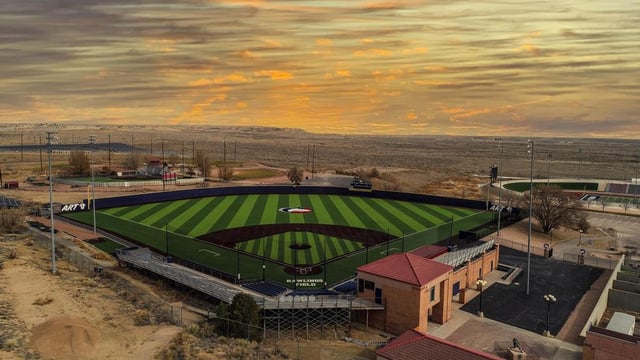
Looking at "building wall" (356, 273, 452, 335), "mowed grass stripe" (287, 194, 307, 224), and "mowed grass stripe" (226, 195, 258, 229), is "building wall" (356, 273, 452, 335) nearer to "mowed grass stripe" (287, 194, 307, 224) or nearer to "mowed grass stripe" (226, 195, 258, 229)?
"mowed grass stripe" (287, 194, 307, 224)

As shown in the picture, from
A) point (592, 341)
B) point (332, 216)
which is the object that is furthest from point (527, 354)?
point (332, 216)

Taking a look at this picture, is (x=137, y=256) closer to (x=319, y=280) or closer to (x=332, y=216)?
(x=319, y=280)

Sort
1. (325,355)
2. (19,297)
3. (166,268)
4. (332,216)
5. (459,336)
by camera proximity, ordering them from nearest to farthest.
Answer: (325,355)
(459,336)
(19,297)
(166,268)
(332,216)

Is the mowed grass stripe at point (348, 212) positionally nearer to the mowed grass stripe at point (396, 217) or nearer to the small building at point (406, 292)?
the mowed grass stripe at point (396, 217)

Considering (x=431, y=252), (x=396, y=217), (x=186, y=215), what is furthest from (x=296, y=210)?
(x=431, y=252)

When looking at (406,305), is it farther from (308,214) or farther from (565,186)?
(565,186)

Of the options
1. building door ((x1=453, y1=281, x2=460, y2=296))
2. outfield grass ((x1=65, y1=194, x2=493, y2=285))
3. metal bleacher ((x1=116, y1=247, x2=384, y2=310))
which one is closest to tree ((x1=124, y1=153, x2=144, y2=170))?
outfield grass ((x1=65, y1=194, x2=493, y2=285))
